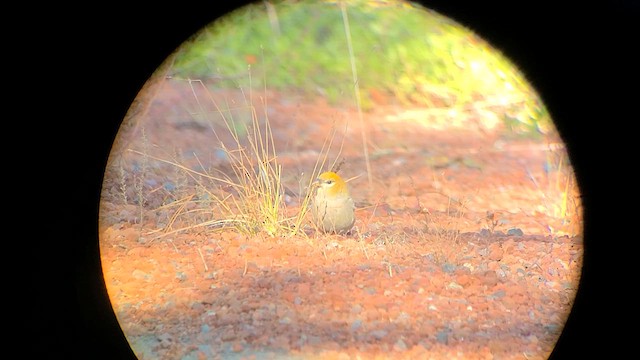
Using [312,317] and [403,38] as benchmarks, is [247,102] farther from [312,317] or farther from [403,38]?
[312,317]

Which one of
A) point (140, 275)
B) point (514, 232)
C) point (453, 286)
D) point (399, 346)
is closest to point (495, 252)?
point (514, 232)

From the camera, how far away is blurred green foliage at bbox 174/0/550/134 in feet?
6.97

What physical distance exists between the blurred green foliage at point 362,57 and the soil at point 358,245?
7 cm

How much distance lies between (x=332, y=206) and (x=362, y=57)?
0.64 meters

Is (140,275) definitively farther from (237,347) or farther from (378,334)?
(378,334)

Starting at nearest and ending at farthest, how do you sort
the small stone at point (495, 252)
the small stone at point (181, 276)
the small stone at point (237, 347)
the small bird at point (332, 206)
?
the small stone at point (237, 347) < the small stone at point (181, 276) < the small stone at point (495, 252) < the small bird at point (332, 206)

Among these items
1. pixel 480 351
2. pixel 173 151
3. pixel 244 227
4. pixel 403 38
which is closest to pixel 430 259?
pixel 480 351

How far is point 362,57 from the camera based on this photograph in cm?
238

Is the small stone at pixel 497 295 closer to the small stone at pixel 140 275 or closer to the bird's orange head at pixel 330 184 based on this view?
the bird's orange head at pixel 330 184

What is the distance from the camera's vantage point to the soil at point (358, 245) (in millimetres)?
1779

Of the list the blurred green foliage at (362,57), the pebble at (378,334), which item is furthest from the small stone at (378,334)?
the blurred green foliage at (362,57)

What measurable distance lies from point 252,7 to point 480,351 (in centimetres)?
141

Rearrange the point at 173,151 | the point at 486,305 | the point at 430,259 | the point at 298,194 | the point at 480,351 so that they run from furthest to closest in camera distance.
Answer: the point at 298,194 → the point at 173,151 → the point at 430,259 → the point at 486,305 → the point at 480,351

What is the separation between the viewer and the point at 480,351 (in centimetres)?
176
